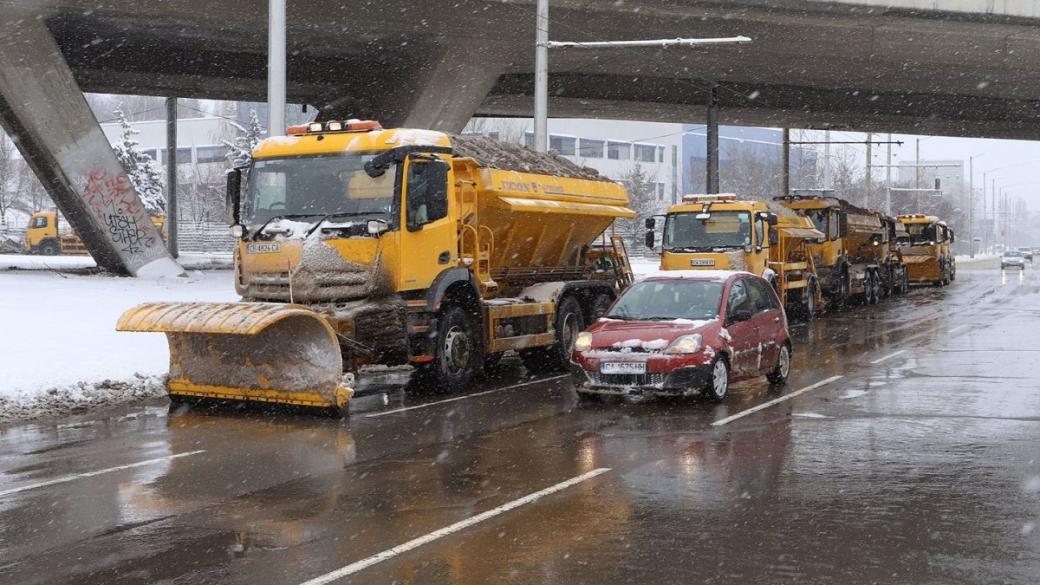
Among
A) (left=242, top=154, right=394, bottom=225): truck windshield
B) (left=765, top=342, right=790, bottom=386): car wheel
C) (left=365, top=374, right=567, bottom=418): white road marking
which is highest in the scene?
(left=242, top=154, right=394, bottom=225): truck windshield

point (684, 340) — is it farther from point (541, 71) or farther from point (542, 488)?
point (541, 71)

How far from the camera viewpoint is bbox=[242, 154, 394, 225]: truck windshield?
13.6 meters

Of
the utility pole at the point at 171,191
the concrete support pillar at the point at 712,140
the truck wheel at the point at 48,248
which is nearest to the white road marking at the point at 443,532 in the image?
the concrete support pillar at the point at 712,140

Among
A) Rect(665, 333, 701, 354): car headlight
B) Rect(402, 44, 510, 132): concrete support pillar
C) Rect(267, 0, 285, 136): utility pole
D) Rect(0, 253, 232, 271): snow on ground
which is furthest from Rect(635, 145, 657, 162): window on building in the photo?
Rect(665, 333, 701, 354): car headlight

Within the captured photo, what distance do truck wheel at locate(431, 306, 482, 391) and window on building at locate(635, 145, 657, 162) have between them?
119m

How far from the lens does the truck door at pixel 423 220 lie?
1365 centimetres

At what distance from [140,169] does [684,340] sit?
235 feet

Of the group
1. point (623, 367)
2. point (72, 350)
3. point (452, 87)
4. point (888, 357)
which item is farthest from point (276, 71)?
point (452, 87)

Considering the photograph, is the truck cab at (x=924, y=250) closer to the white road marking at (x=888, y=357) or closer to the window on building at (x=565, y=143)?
the white road marking at (x=888, y=357)

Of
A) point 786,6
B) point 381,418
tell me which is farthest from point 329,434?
point 786,6

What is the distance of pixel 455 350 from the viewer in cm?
1474

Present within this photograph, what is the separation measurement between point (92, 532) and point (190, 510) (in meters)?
0.77

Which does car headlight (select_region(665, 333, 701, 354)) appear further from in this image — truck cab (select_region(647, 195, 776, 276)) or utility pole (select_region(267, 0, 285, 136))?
truck cab (select_region(647, 195, 776, 276))

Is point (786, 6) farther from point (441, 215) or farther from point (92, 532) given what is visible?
point (92, 532)
